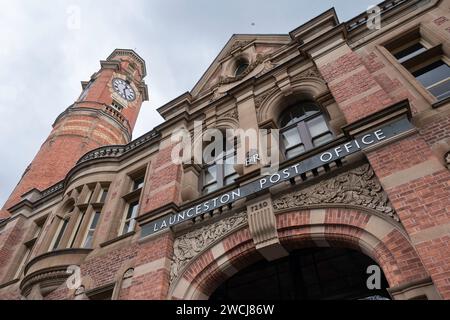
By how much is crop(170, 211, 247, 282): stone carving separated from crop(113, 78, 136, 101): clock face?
2725cm

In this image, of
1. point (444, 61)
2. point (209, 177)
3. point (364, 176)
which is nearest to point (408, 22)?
point (444, 61)

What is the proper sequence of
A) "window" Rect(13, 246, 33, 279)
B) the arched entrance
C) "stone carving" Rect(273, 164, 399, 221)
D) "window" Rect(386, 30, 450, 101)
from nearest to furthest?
"stone carving" Rect(273, 164, 399, 221) → "window" Rect(386, 30, 450, 101) → the arched entrance → "window" Rect(13, 246, 33, 279)

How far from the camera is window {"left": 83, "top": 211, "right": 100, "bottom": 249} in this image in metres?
10.7

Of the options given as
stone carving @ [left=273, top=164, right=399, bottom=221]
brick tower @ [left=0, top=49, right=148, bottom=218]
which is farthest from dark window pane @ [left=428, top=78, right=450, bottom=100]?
brick tower @ [left=0, top=49, right=148, bottom=218]

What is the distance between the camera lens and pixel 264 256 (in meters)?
6.78

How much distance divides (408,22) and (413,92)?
121 inches

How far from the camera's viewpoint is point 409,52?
8992 mm

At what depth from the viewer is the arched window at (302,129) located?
8.43m

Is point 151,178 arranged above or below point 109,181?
below

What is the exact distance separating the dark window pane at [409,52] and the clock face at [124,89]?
27.7 metres

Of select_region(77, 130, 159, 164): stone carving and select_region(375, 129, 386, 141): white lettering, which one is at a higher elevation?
select_region(77, 130, 159, 164): stone carving

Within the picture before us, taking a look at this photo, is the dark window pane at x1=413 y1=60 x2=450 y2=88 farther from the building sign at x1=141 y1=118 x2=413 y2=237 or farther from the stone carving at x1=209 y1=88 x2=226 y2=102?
the stone carving at x1=209 y1=88 x2=226 y2=102

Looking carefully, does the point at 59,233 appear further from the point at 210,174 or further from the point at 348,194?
the point at 348,194

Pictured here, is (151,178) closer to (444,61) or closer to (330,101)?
(330,101)
